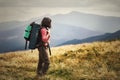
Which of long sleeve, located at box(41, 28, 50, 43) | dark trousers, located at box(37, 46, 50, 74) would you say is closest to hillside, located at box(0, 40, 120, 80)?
dark trousers, located at box(37, 46, 50, 74)

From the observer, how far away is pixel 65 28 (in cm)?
1608

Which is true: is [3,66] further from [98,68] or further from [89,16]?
[89,16]

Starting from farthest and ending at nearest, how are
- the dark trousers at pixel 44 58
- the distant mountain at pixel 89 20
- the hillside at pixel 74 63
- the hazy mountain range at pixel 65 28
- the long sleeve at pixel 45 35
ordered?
the distant mountain at pixel 89 20 < the hazy mountain range at pixel 65 28 < the hillside at pixel 74 63 < the dark trousers at pixel 44 58 < the long sleeve at pixel 45 35

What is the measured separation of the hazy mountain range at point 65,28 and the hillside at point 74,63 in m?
1.06

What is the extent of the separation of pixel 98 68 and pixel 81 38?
5.45 metres

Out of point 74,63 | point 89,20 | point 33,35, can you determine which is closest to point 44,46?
point 33,35

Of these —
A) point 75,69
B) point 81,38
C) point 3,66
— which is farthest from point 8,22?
point 75,69

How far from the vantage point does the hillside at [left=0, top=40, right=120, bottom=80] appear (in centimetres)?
1133

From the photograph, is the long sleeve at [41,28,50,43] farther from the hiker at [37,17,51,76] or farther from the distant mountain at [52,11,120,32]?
the distant mountain at [52,11,120,32]

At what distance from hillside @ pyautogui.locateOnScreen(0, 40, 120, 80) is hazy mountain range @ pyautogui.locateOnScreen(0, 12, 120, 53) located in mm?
1063

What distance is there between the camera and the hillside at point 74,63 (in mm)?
11328

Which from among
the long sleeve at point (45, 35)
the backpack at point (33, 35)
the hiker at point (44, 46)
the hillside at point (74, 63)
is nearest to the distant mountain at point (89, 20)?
the hillside at point (74, 63)

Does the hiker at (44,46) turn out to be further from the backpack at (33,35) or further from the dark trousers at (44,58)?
the backpack at (33,35)

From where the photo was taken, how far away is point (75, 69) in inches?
471
